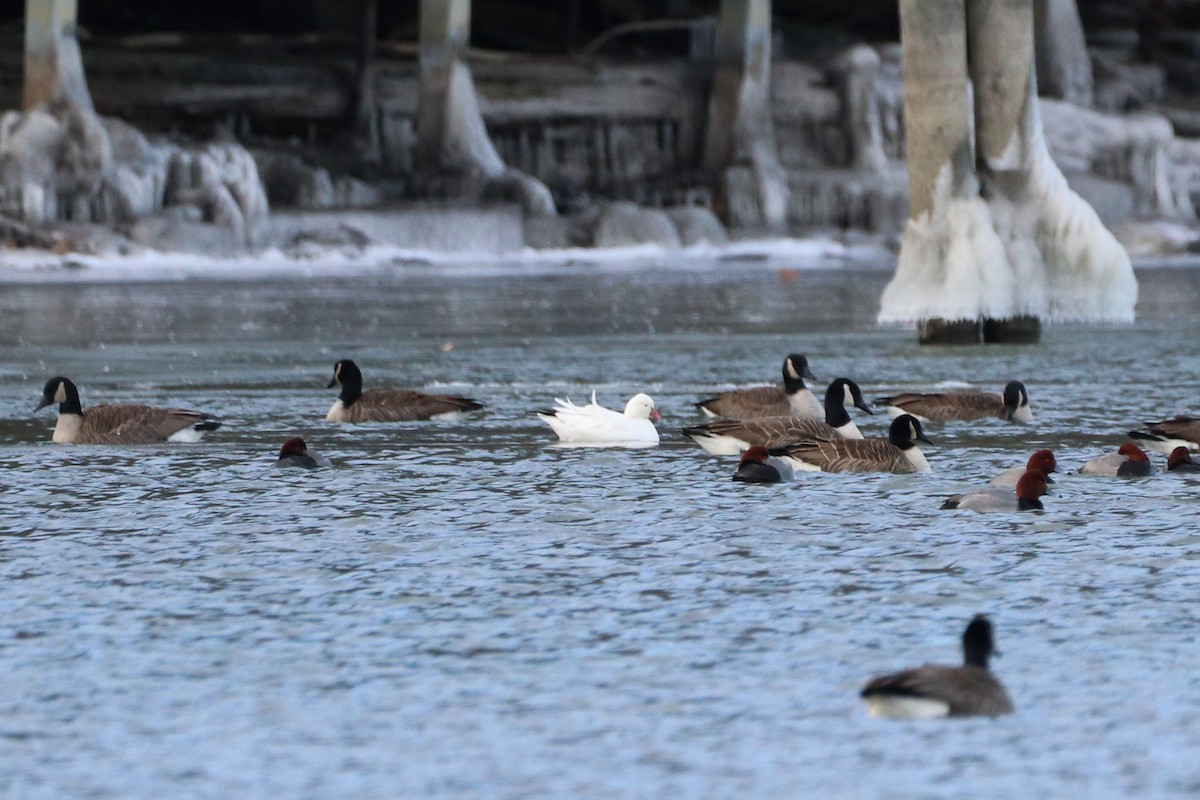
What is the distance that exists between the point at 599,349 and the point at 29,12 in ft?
67.4

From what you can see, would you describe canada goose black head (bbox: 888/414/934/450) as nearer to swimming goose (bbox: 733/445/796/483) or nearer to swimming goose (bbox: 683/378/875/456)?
swimming goose (bbox: 683/378/875/456)

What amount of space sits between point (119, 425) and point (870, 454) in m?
4.15

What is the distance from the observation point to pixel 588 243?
38.8 metres

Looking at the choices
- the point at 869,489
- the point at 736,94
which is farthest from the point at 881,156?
the point at 869,489

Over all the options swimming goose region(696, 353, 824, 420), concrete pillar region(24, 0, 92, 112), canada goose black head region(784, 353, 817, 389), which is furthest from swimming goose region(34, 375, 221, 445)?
concrete pillar region(24, 0, 92, 112)

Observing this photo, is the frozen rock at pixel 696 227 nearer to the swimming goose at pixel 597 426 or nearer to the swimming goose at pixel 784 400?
the swimming goose at pixel 784 400

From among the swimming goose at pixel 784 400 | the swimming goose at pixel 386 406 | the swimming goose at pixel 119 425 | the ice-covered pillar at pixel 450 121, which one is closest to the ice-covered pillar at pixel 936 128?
the swimming goose at pixel 784 400

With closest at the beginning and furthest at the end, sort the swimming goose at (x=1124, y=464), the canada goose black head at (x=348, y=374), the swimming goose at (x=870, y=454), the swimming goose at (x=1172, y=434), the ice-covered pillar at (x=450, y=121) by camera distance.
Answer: the swimming goose at (x=1124, y=464), the swimming goose at (x=870, y=454), the swimming goose at (x=1172, y=434), the canada goose black head at (x=348, y=374), the ice-covered pillar at (x=450, y=121)

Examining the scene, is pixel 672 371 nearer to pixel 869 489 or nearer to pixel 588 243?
pixel 869 489

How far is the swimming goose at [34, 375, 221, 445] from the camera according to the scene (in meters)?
12.2

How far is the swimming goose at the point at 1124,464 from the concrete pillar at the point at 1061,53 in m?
37.3

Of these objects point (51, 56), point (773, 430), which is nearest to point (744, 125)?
point (51, 56)

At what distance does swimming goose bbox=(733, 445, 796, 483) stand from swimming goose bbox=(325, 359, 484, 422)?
3.18 metres

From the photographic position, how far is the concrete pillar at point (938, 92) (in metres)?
19.1
